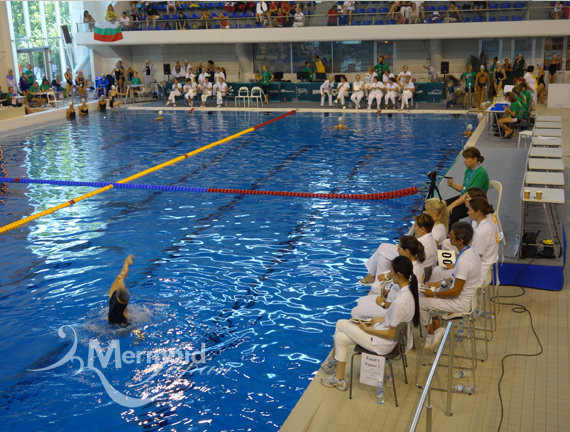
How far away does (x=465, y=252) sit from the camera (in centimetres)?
427

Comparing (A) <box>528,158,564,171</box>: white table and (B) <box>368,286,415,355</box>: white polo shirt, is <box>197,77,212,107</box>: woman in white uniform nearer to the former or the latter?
(A) <box>528,158,564,171</box>: white table

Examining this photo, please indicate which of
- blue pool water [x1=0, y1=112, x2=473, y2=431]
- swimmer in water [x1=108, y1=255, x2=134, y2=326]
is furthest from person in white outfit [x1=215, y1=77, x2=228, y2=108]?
swimmer in water [x1=108, y1=255, x2=134, y2=326]

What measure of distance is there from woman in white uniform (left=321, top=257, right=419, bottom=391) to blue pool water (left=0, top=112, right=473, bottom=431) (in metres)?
0.67

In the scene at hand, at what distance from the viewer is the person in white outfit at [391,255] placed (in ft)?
15.6

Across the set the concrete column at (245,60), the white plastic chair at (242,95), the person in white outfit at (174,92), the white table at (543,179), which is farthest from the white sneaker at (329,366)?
the concrete column at (245,60)

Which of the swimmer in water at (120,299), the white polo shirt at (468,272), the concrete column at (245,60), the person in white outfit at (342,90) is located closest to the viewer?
the white polo shirt at (468,272)

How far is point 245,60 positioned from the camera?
1003 inches

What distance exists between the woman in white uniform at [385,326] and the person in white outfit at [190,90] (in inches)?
777

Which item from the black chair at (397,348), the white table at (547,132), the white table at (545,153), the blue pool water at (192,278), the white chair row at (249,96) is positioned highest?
the white chair row at (249,96)

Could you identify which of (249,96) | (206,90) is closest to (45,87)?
(206,90)

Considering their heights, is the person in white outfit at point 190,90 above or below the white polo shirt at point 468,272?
above

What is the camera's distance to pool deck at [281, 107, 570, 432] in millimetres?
3633

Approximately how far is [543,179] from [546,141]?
2.75m

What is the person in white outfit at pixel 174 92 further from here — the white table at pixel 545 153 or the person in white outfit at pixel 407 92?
the white table at pixel 545 153
